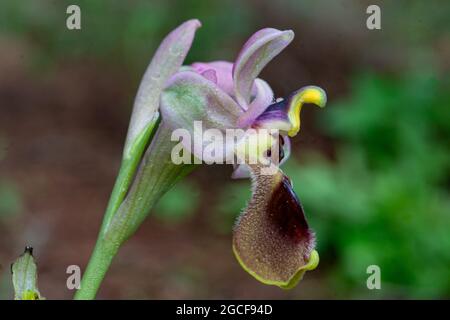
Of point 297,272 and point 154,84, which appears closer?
point 297,272

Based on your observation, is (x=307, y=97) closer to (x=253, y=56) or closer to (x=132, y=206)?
(x=253, y=56)

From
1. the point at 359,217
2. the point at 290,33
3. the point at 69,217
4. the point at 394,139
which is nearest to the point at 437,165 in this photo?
the point at 394,139

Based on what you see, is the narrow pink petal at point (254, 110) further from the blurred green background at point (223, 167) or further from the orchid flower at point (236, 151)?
the blurred green background at point (223, 167)

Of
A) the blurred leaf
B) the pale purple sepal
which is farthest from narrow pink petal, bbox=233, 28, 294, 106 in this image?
the blurred leaf

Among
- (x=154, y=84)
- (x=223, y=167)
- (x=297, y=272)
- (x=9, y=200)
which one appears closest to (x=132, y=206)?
(x=154, y=84)
